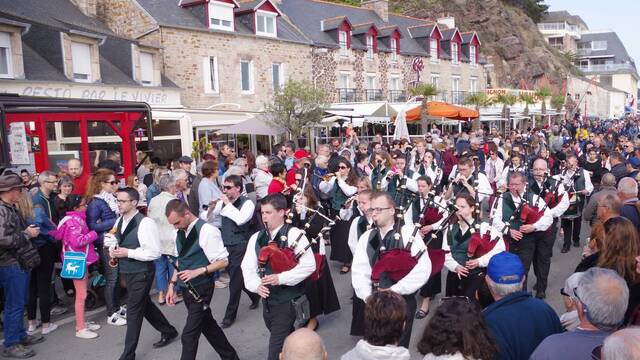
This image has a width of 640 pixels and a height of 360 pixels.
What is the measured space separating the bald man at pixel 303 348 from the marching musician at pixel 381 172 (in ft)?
20.3

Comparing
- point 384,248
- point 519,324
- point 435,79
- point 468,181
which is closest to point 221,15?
point 468,181

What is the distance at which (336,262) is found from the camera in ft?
30.6

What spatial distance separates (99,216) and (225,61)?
53.1ft

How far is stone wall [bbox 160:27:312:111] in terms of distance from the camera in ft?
67.5

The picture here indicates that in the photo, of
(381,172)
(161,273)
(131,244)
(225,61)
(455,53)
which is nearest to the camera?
(131,244)

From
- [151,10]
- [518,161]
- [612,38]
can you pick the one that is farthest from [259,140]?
[612,38]

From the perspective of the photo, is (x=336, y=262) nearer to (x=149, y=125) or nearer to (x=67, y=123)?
(x=149, y=125)

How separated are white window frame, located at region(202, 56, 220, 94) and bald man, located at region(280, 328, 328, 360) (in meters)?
19.7

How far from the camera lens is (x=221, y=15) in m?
22.3

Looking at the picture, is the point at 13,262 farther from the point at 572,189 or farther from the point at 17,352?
the point at 572,189

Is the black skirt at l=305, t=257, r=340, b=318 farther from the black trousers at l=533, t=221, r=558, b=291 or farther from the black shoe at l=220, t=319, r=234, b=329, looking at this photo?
the black trousers at l=533, t=221, r=558, b=291

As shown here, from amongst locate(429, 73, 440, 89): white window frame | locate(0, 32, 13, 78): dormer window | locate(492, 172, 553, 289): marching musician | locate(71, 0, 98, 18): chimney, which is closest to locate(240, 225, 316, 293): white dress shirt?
locate(492, 172, 553, 289): marching musician

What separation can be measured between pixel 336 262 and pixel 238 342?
11.6 feet

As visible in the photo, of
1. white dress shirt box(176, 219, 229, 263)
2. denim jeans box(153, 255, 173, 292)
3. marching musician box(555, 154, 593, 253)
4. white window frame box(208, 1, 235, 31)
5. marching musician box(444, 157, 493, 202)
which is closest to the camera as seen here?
white dress shirt box(176, 219, 229, 263)
